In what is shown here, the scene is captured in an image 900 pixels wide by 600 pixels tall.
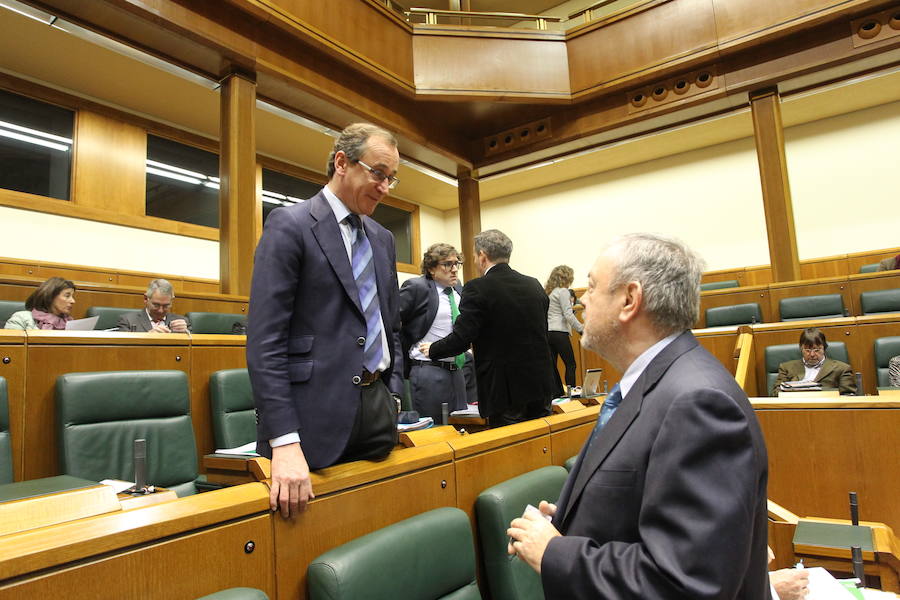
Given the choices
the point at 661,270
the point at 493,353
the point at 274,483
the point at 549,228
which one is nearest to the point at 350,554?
the point at 274,483

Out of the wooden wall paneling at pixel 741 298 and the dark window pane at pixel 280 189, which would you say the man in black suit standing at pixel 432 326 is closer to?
the wooden wall paneling at pixel 741 298

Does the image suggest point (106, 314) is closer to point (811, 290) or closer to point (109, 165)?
point (109, 165)

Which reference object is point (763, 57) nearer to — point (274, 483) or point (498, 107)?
point (498, 107)

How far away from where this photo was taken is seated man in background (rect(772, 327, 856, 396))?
2756 millimetres

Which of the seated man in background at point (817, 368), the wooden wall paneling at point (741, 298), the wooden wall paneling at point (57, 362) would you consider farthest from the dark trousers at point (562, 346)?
the wooden wall paneling at point (57, 362)

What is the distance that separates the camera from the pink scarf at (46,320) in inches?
93.5

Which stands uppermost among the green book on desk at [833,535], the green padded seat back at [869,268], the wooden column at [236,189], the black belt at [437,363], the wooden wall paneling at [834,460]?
the wooden column at [236,189]

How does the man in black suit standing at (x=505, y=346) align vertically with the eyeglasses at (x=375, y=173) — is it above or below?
below

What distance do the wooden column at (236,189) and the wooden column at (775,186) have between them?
3663mm

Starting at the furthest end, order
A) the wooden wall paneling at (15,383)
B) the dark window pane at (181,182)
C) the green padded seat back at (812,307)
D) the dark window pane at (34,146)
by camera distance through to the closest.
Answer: the dark window pane at (181,182) < the dark window pane at (34,146) < the green padded seat back at (812,307) < the wooden wall paneling at (15,383)

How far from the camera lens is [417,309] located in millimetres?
2262

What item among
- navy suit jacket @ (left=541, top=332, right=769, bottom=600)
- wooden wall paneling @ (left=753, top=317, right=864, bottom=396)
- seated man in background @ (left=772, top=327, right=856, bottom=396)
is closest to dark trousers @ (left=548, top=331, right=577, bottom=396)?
wooden wall paneling @ (left=753, top=317, right=864, bottom=396)

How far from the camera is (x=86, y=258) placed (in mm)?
4488

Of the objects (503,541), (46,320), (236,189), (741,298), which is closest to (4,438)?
(503,541)
